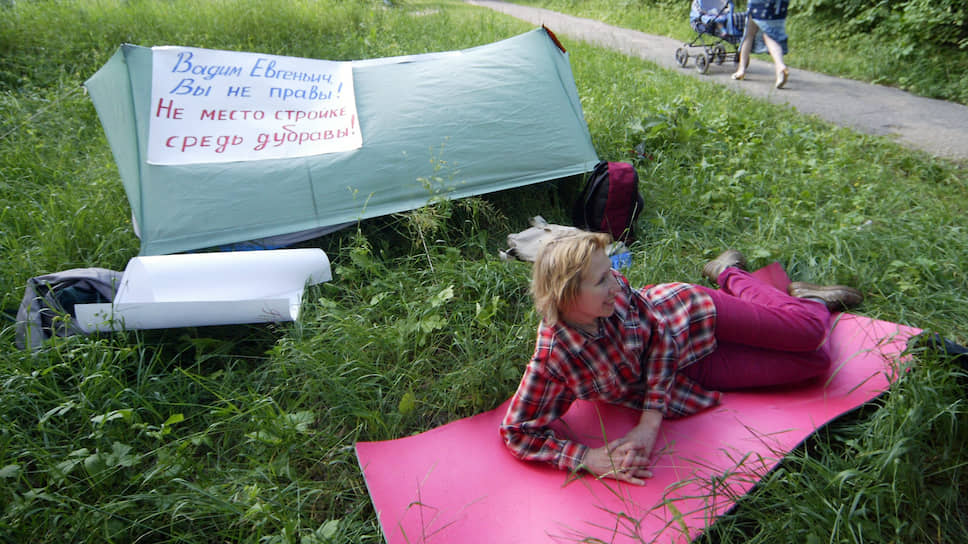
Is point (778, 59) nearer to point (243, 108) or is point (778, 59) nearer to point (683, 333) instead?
point (683, 333)

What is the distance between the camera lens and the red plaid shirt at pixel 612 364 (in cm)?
177

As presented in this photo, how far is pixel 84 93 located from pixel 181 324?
13.1 feet

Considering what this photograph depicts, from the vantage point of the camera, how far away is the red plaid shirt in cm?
177

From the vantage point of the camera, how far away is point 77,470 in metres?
1.89

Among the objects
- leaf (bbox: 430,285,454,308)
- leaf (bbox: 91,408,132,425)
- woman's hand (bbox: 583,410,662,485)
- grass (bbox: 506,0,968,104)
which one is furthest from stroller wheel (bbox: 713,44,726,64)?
leaf (bbox: 91,408,132,425)

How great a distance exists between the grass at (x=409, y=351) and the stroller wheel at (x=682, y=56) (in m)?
2.48

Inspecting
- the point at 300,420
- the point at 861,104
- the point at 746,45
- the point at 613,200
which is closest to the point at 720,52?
the point at 746,45

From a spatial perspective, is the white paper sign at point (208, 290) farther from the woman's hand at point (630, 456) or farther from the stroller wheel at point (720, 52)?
the stroller wheel at point (720, 52)

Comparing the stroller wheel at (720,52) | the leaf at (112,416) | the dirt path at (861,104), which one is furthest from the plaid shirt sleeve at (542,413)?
the stroller wheel at (720,52)

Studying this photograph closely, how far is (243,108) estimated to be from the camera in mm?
A: 3154

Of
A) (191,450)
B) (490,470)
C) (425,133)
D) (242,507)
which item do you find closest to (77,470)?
(191,450)

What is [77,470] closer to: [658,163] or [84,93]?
[658,163]

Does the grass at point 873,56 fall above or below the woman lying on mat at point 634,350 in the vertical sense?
above

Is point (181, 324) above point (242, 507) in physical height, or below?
above
